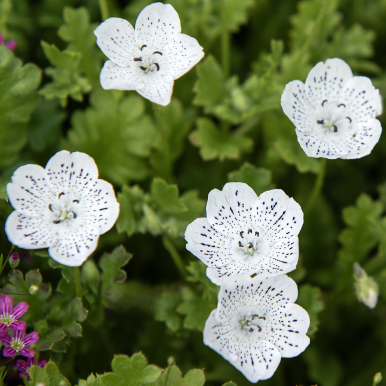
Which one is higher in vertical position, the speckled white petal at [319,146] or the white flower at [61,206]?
the speckled white petal at [319,146]

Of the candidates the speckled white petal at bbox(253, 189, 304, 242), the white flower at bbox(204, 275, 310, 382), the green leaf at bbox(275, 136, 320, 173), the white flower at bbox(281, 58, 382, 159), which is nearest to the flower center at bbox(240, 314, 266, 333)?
the white flower at bbox(204, 275, 310, 382)

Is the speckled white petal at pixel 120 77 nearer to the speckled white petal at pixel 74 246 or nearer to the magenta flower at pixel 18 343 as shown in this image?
the speckled white petal at pixel 74 246

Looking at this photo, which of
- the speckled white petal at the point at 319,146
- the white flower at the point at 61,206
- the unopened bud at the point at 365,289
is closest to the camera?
the white flower at the point at 61,206

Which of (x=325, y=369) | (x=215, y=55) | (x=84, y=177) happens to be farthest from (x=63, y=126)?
(x=325, y=369)

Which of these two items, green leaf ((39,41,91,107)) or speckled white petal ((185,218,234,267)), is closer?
speckled white petal ((185,218,234,267))

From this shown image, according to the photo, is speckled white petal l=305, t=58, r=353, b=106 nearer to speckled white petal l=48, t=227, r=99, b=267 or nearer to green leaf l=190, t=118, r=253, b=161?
green leaf l=190, t=118, r=253, b=161

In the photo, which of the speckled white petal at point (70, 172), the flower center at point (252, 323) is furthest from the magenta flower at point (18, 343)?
the flower center at point (252, 323)
